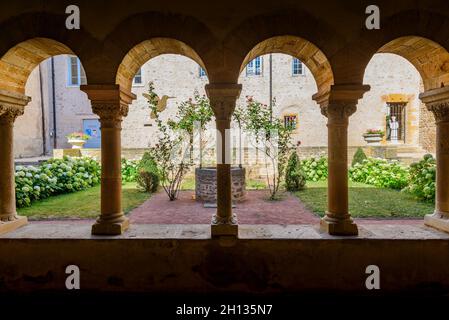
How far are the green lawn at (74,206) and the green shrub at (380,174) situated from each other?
6.71 meters

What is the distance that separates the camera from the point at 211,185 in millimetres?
7453

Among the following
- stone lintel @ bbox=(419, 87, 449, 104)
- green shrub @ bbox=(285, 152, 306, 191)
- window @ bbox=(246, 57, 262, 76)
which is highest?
window @ bbox=(246, 57, 262, 76)

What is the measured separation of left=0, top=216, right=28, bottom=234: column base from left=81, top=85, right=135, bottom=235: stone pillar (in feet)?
3.69

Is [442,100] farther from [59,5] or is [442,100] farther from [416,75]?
[416,75]

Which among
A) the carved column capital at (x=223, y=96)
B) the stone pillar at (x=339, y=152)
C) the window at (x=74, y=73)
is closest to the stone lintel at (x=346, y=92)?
the stone pillar at (x=339, y=152)

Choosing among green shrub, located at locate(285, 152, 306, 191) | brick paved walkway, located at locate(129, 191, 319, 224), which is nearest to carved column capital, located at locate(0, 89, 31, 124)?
brick paved walkway, located at locate(129, 191, 319, 224)

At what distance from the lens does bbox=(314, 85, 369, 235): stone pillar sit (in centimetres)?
373

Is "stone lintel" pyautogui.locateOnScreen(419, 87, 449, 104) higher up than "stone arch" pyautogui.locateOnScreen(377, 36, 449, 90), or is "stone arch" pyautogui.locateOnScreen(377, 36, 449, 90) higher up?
"stone arch" pyautogui.locateOnScreen(377, 36, 449, 90)

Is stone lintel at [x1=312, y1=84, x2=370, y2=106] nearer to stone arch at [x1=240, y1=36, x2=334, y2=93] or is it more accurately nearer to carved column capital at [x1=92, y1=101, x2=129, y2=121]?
stone arch at [x1=240, y1=36, x2=334, y2=93]

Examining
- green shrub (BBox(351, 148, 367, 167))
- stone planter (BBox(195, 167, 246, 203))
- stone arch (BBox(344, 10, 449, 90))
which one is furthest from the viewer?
green shrub (BBox(351, 148, 367, 167))

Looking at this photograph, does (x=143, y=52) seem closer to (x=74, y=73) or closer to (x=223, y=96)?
(x=223, y=96)

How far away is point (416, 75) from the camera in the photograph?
49.1 ft
